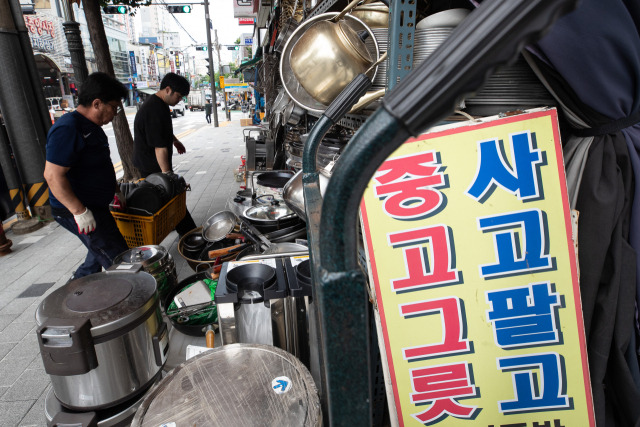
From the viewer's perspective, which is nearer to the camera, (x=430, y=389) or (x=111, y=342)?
(x=430, y=389)

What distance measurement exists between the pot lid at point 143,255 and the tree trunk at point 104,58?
4143mm

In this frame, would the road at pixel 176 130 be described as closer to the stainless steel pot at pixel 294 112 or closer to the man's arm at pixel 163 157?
the man's arm at pixel 163 157

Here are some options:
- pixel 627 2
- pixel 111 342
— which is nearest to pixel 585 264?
pixel 627 2

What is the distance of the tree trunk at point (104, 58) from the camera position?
6344 mm

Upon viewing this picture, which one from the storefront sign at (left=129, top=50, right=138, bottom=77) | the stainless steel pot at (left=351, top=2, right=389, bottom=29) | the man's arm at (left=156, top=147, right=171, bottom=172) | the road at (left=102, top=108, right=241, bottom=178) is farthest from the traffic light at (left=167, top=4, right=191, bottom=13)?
the storefront sign at (left=129, top=50, right=138, bottom=77)

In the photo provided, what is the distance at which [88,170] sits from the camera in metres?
3.05

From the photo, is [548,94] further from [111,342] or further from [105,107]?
[105,107]

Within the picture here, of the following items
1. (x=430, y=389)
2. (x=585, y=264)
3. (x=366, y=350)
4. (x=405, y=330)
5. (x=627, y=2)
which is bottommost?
(x=430, y=389)

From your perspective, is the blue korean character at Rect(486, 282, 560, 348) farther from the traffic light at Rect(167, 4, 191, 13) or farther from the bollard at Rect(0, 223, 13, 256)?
the traffic light at Rect(167, 4, 191, 13)

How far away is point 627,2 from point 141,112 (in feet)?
15.9

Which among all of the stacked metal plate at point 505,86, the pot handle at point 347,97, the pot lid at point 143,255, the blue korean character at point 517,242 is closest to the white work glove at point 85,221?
the pot lid at point 143,255

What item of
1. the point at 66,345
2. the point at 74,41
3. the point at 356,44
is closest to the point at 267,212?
the point at 356,44

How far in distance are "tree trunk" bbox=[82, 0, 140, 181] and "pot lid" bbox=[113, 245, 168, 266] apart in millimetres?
4143

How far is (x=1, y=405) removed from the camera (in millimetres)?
2469
